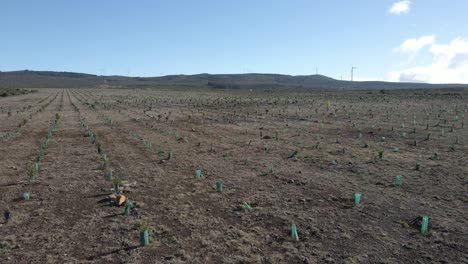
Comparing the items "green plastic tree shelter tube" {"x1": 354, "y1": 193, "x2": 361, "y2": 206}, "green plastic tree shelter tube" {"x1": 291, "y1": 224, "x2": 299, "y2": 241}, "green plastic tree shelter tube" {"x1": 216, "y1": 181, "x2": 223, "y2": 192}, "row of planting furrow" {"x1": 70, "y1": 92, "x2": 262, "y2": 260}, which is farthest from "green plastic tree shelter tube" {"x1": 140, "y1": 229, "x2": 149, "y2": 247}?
"green plastic tree shelter tube" {"x1": 354, "y1": 193, "x2": 361, "y2": 206}

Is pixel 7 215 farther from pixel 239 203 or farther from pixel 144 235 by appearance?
pixel 239 203

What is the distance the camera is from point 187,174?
8453 mm

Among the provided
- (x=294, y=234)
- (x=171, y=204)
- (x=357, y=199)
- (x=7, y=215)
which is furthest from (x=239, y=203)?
(x=7, y=215)

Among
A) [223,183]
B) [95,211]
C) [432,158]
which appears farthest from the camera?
[432,158]

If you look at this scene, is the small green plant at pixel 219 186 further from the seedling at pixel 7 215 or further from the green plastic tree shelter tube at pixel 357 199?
the seedling at pixel 7 215

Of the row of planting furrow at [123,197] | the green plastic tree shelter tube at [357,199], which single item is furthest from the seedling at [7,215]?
the green plastic tree shelter tube at [357,199]

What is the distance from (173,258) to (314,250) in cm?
182

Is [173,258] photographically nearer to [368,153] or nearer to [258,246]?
[258,246]

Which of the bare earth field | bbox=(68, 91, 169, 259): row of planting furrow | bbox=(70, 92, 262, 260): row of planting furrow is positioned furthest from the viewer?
bbox=(70, 92, 262, 260): row of planting furrow

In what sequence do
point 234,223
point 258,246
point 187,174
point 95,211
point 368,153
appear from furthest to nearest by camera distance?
point 368,153 < point 187,174 < point 95,211 < point 234,223 < point 258,246

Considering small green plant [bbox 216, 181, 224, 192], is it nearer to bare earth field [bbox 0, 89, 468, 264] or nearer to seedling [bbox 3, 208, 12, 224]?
bare earth field [bbox 0, 89, 468, 264]

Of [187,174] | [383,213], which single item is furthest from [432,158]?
[187,174]

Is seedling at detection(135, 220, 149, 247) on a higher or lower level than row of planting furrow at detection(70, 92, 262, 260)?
higher

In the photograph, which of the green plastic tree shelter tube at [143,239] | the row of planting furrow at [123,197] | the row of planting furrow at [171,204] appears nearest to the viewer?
the green plastic tree shelter tube at [143,239]
